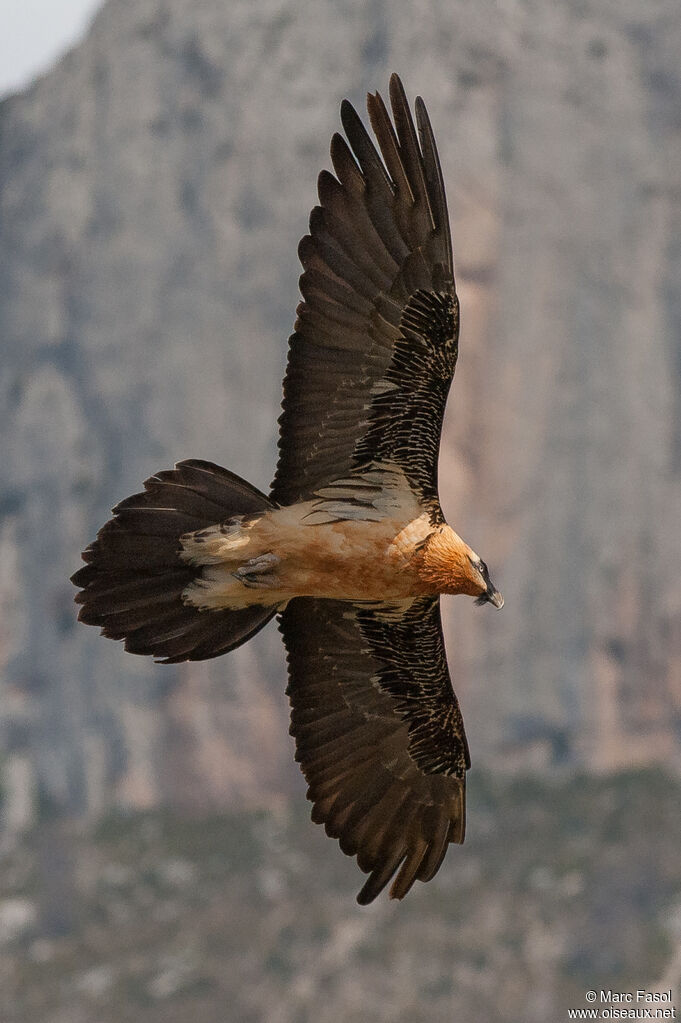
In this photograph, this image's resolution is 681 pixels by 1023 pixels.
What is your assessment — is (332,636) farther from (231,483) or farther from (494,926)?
(494,926)

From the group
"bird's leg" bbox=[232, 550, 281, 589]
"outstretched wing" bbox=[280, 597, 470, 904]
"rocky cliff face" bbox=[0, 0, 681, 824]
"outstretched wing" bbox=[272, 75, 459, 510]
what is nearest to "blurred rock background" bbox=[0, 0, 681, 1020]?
"rocky cliff face" bbox=[0, 0, 681, 824]

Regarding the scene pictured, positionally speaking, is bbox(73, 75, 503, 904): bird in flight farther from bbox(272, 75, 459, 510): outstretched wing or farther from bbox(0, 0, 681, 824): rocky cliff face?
bbox(0, 0, 681, 824): rocky cliff face

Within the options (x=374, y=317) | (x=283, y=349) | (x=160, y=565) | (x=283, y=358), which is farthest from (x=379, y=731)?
(x=283, y=358)

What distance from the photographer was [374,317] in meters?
7.15

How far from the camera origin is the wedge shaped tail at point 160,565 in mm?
7180

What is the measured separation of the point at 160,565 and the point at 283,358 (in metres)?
33.9

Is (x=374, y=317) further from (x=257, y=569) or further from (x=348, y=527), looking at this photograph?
(x=257, y=569)

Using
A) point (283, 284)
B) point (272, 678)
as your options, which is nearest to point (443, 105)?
point (283, 284)

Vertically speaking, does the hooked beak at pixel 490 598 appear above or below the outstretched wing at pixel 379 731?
above

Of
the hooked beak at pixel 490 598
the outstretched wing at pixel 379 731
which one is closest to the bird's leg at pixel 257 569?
the outstretched wing at pixel 379 731

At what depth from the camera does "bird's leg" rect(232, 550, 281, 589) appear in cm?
737

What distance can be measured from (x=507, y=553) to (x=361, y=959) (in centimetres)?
1076

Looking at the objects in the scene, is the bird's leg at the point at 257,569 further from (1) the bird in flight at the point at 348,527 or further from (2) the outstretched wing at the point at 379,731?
(2) the outstretched wing at the point at 379,731

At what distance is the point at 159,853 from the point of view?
131 feet
